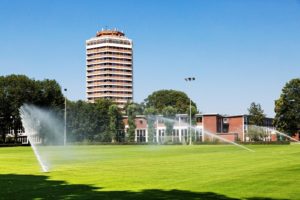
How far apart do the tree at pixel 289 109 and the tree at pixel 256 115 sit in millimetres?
15958

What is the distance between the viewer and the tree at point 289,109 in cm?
11844

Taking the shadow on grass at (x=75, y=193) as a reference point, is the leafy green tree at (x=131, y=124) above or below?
above

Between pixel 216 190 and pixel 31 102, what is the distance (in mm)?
109859

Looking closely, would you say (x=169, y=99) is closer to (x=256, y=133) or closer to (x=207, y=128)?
(x=207, y=128)

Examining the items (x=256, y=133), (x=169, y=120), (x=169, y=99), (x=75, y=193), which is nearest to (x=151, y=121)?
(x=169, y=120)

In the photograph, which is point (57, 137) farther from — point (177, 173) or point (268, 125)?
point (177, 173)

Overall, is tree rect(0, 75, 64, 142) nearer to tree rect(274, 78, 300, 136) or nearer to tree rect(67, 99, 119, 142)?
tree rect(67, 99, 119, 142)

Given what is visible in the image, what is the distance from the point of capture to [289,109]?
119500 mm

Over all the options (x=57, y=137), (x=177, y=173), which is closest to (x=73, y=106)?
(x=57, y=137)

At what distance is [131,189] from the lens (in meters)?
18.7

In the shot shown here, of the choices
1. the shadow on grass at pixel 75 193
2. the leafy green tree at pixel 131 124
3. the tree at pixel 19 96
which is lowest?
the shadow on grass at pixel 75 193

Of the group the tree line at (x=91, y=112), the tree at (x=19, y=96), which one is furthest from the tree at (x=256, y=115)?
the tree at (x=19, y=96)

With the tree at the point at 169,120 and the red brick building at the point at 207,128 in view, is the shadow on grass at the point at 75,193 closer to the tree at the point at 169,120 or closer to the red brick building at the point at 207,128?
the red brick building at the point at 207,128

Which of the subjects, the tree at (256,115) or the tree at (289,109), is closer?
the tree at (289,109)
